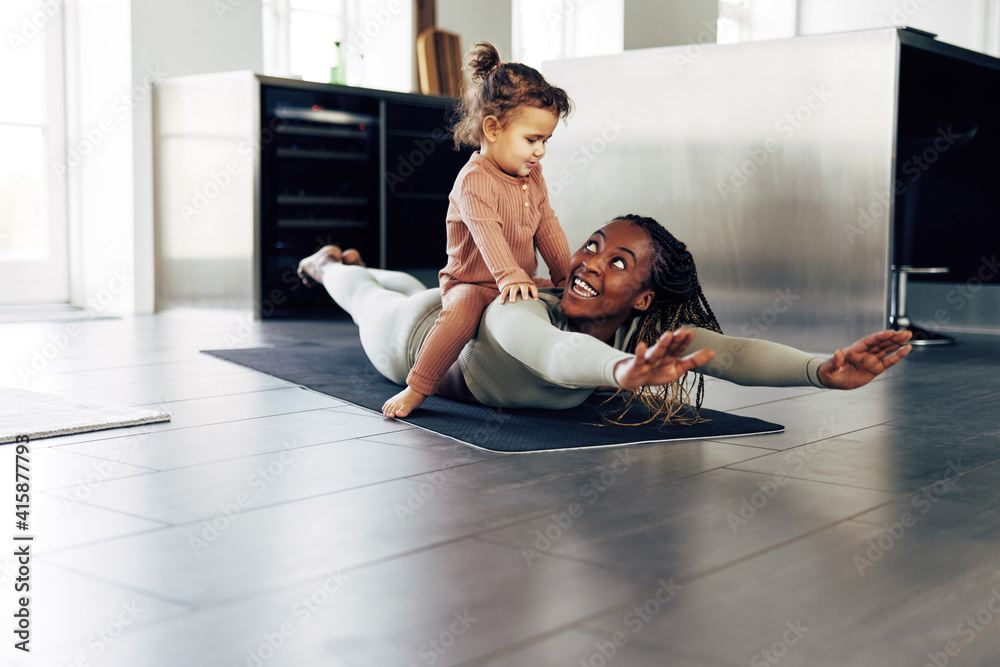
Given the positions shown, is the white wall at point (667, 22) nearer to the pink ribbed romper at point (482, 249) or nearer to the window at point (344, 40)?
the window at point (344, 40)

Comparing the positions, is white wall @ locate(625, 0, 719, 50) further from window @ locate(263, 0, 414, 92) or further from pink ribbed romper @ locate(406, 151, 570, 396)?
pink ribbed romper @ locate(406, 151, 570, 396)

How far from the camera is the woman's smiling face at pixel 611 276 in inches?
85.8

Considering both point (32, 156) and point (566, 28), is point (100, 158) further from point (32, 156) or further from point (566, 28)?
point (566, 28)

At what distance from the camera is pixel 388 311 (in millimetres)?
2725

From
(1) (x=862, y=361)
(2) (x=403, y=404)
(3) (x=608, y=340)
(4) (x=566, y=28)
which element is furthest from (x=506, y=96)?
(4) (x=566, y=28)

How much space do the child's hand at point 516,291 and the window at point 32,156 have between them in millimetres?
3574

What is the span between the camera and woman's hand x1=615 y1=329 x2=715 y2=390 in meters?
1.49

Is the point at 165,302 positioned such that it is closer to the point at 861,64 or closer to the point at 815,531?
the point at 861,64

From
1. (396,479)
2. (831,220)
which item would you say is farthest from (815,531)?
(831,220)

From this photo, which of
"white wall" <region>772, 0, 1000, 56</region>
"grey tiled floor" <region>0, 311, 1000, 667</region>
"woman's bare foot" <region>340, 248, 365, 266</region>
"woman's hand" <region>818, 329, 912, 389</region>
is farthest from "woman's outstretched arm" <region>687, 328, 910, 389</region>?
"white wall" <region>772, 0, 1000, 56</region>

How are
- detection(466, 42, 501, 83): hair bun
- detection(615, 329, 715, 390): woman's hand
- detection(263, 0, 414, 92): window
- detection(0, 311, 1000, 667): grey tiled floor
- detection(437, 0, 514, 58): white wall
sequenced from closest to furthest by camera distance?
detection(0, 311, 1000, 667): grey tiled floor
detection(615, 329, 715, 390): woman's hand
detection(466, 42, 501, 83): hair bun
detection(263, 0, 414, 92): window
detection(437, 0, 514, 58): white wall

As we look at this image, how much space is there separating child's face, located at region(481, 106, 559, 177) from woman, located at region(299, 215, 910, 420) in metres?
0.27

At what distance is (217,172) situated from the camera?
4.86m

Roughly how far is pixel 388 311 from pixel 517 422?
64 centimetres
